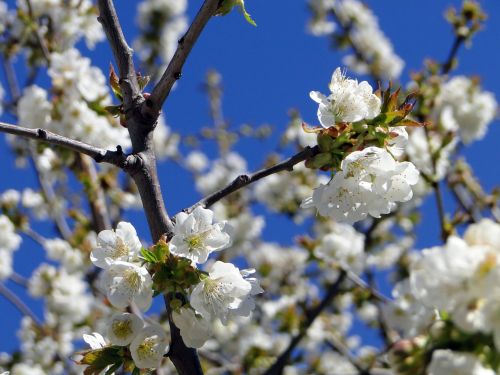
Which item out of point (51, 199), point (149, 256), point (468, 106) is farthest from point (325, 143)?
point (468, 106)

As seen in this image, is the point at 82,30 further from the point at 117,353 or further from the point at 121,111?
the point at 117,353

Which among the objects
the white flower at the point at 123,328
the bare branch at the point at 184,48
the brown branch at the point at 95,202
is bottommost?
the white flower at the point at 123,328

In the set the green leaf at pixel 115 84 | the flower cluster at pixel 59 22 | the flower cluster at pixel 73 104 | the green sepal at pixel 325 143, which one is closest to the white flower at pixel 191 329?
the green sepal at pixel 325 143

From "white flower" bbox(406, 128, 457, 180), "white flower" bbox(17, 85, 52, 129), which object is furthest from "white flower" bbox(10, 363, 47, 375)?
"white flower" bbox(406, 128, 457, 180)

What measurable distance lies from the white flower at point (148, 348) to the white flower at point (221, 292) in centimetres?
14

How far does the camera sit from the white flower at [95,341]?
173cm

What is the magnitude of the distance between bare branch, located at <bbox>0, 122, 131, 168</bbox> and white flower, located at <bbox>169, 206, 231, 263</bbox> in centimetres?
→ 20

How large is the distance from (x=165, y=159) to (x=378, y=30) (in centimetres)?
295

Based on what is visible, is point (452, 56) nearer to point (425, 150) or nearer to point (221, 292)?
point (425, 150)

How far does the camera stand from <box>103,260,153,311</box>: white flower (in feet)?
5.26

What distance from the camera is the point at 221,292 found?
165 centimetres

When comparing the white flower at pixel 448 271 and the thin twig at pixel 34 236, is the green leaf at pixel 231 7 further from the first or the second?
the thin twig at pixel 34 236

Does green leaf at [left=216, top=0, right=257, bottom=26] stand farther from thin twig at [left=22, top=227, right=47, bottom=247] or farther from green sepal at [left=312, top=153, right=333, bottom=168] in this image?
thin twig at [left=22, top=227, right=47, bottom=247]

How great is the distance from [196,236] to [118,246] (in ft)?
0.72
